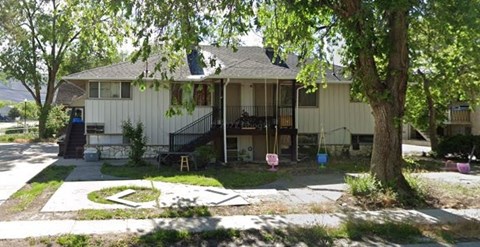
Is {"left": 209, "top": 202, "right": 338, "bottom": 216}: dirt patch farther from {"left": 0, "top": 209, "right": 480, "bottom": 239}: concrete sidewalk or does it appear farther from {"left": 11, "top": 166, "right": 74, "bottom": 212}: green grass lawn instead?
{"left": 11, "top": 166, "right": 74, "bottom": 212}: green grass lawn

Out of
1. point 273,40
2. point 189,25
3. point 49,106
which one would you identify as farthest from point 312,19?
point 49,106

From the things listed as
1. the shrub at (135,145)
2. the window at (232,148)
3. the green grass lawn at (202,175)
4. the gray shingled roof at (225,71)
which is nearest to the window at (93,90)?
the gray shingled roof at (225,71)

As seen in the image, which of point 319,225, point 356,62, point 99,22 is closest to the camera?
point 319,225

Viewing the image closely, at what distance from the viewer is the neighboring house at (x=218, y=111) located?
58.7 ft

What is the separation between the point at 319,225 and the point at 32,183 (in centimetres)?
887

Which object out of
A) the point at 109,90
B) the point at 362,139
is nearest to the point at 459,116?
the point at 362,139

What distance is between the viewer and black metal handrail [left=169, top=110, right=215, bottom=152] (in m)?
17.5

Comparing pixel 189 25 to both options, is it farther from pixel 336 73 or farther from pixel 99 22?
pixel 336 73

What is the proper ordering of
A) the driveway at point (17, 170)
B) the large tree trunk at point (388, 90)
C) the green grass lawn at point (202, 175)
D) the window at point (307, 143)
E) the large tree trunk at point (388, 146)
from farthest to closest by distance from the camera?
the window at point (307, 143)
the green grass lawn at point (202, 175)
the driveway at point (17, 170)
the large tree trunk at point (388, 146)
the large tree trunk at point (388, 90)

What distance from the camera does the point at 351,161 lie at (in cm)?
1805

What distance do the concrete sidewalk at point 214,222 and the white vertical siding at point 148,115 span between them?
11140 mm

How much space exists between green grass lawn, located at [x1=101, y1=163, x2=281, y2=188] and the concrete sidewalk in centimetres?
389

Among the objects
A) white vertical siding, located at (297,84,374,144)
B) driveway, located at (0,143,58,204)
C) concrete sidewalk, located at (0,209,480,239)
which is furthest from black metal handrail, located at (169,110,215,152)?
concrete sidewalk, located at (0,209,480,239)

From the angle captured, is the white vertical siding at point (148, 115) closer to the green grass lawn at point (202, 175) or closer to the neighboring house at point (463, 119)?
the green grass lawn at point (202, 175)
